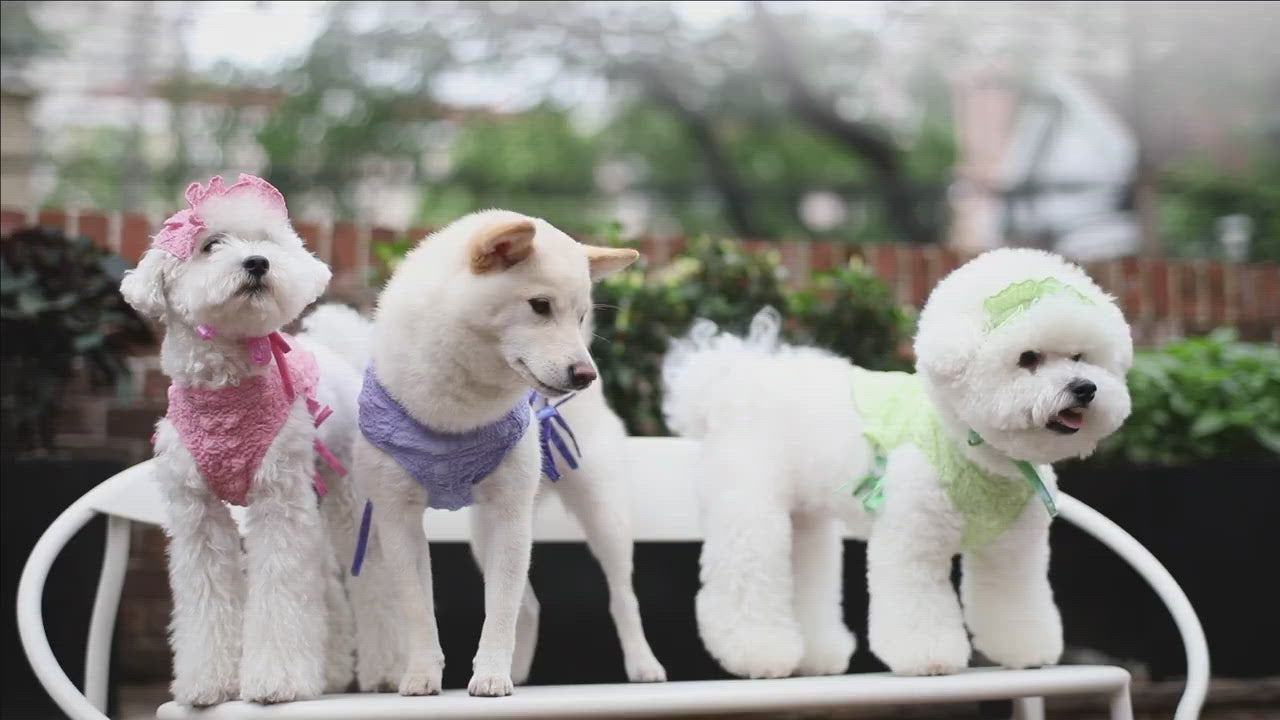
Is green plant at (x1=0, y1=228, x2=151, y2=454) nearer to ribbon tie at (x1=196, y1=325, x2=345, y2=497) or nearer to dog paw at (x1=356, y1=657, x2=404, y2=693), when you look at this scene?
ribbon tie at (x1=196, y1=325, x2=345, y2=497)

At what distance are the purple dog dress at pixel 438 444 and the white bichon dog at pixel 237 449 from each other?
0.15m

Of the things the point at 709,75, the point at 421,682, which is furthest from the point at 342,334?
the point at 709,75

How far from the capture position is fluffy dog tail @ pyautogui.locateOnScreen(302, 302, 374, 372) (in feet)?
9.26

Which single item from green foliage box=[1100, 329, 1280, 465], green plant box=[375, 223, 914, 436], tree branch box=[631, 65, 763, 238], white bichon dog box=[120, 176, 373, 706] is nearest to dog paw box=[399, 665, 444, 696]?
white bichon dog box=[120, 176, 373, 706]

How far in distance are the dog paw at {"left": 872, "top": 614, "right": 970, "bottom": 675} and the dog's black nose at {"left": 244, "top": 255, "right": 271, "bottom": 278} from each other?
1.40 metres

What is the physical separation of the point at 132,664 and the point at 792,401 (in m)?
2.33

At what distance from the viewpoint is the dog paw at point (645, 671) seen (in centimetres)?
267

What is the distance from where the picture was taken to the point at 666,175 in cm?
1347

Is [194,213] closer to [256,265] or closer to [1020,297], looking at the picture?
[256,265]

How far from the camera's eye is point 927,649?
8.29 ft

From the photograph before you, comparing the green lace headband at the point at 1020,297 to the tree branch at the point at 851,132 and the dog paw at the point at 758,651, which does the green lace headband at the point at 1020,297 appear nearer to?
the dog paw at the point at 758,651

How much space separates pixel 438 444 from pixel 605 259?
0.46m

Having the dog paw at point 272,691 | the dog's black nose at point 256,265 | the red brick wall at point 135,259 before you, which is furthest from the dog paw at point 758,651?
the red brick wall at point 135,259

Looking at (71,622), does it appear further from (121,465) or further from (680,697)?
(680,697)
